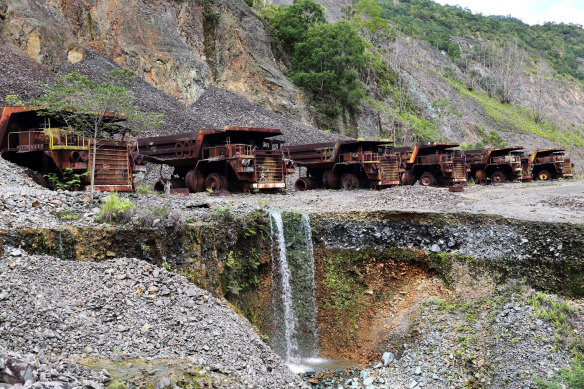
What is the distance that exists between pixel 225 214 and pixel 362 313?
15.7 feet

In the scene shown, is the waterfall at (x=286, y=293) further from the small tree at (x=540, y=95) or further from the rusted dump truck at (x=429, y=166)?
the small tree at (x=540, y=95)

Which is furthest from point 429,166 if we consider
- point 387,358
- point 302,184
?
point 387,358

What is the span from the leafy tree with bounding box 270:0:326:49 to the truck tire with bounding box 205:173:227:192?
1080 inches

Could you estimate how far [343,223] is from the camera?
14.6m

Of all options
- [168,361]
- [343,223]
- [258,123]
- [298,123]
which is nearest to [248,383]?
[168,361]

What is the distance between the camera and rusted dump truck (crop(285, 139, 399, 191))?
78.0 feet

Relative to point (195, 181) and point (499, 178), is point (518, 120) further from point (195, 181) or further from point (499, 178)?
point (195, 181)

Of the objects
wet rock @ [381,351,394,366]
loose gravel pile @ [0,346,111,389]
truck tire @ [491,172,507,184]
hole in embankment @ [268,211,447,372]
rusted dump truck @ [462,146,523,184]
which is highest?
rusted dump truck @ [462,146,523,184]

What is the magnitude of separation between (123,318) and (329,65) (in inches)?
1471

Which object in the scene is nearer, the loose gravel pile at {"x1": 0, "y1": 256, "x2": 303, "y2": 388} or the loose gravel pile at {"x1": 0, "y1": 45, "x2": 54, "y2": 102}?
the loose gravel pile at {"x1": 0, "y1": 256, "x2": 303, "y2": 388}

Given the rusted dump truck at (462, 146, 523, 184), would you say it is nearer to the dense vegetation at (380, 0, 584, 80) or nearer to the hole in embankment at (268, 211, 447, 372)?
the hole in embankment at (268, 211, 447, 372)

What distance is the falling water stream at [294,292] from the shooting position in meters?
13.2

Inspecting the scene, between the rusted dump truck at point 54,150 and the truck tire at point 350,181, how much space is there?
1176cm

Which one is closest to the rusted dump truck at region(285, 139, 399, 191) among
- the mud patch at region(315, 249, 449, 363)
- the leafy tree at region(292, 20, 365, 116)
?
the mud patch at region(315, 249, 449, 363)
